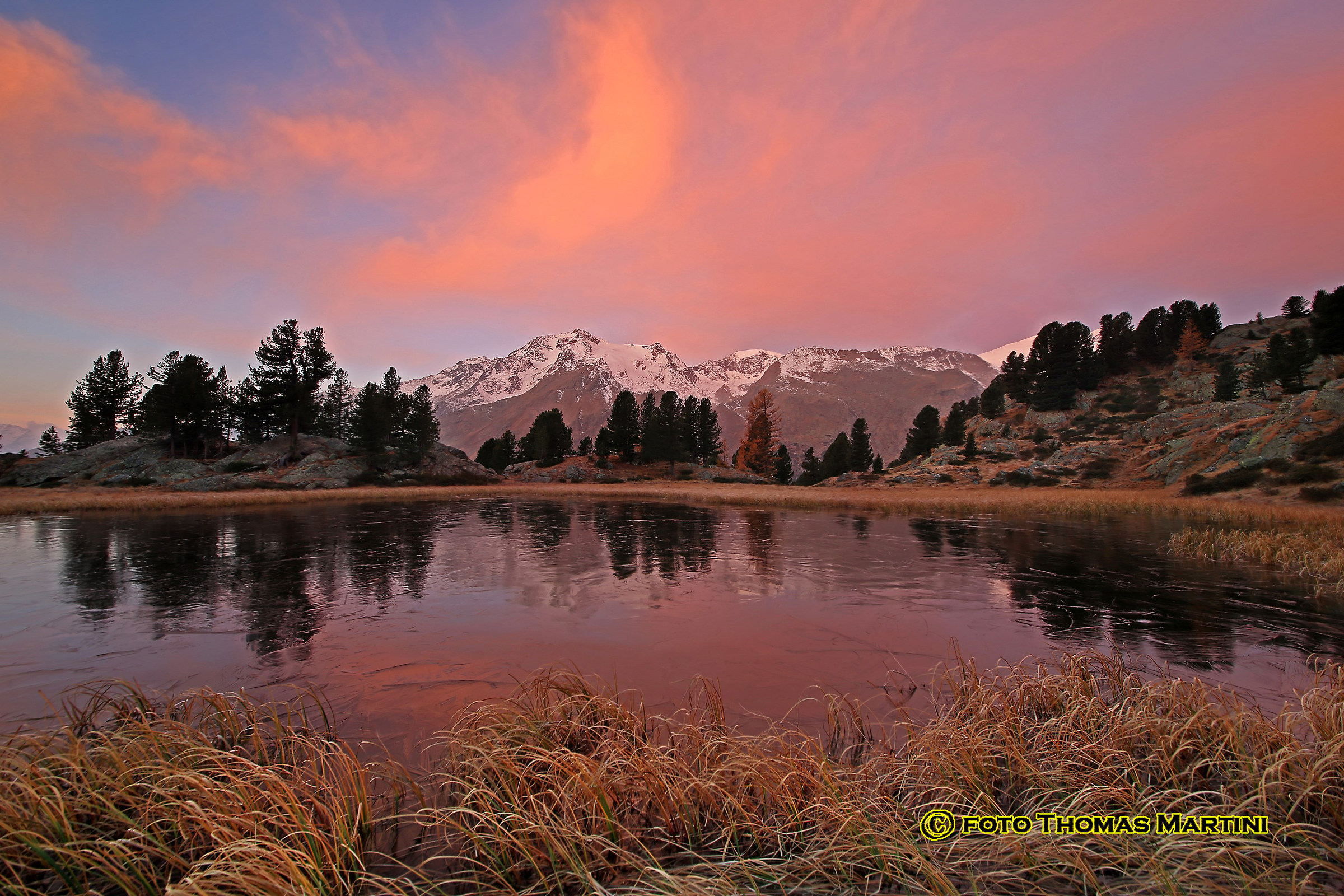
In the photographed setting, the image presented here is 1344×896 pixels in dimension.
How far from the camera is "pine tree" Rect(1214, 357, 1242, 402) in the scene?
85312mm

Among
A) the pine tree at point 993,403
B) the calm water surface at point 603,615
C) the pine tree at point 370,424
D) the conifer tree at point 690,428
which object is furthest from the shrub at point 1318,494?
the pine tree at point 370,424

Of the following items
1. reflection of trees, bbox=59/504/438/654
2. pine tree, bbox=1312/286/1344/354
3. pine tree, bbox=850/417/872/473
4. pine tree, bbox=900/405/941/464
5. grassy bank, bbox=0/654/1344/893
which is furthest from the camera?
pine tree, bbox=900/405/941/464

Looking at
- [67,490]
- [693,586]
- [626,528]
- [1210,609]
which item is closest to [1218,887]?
[693,586]

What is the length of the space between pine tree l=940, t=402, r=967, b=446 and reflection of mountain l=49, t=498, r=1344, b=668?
7802cm

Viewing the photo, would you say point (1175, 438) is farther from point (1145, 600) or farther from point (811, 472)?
point (1145, 600)

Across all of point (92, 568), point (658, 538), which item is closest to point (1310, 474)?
point (658, 538)

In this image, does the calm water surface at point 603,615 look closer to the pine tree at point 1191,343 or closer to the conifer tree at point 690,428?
the conifer tree at point 690,428

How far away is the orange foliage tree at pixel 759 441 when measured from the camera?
10856cm

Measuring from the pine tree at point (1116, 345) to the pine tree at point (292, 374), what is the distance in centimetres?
15116

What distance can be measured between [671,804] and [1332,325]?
104 m

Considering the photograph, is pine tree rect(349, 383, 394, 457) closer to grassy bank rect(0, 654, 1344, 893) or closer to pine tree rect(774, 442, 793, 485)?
pine tree rect(774, 442, 793, 485)

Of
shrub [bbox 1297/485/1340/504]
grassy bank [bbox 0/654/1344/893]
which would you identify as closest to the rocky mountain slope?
shrub [bbox 1297/485/1340/504]

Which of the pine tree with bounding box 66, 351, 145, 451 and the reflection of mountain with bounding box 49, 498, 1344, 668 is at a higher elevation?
the pine tree with bounding box 66, 351, 145, 451

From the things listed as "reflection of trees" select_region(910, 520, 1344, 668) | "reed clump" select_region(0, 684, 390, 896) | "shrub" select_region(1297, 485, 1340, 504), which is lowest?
"reflection of trees" select_region(910, 520, 1344, 668)
